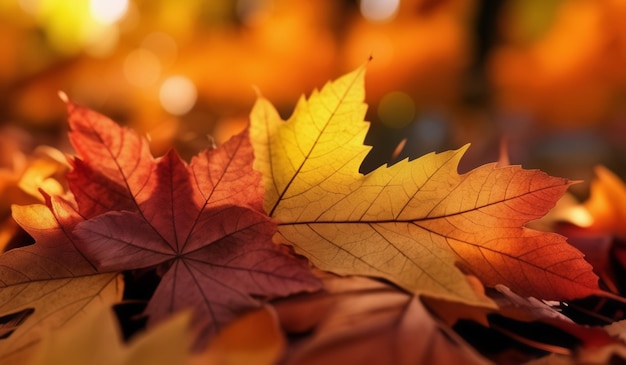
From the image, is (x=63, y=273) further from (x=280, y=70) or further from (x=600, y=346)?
(x=280, y=70)

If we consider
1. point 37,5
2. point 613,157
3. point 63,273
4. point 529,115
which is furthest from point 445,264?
point 37,5

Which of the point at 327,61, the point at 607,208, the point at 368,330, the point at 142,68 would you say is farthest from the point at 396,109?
the point at 368,330

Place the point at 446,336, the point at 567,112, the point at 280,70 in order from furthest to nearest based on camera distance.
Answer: the point at 280,70
the point at 567,112
the point at 446,336

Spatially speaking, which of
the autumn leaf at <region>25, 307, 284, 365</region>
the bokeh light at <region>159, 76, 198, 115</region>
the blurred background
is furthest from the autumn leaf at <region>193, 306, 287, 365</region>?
the bokeh light at <region>159, 76, 198, 115</region>

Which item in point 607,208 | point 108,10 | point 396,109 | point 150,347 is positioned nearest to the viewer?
point 150,347

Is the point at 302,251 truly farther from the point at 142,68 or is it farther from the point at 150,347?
the point at 142,68

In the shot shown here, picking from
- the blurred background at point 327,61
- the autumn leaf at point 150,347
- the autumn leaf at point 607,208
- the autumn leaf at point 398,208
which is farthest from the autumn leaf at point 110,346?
the blurred background at point 327,61

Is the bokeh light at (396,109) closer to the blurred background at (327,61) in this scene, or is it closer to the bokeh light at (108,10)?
the blurred background at (327,61)
